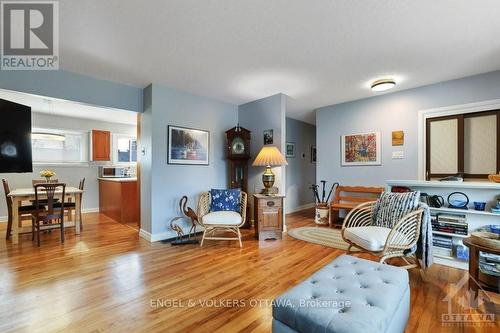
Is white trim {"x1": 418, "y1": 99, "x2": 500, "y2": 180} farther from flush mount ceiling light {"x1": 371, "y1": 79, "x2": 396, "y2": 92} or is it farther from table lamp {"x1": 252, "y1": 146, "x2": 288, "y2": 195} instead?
table lamp {"x1": 252, "y1": 146, "x2": 288, "y2": 195}

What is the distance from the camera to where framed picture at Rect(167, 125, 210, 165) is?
3.69 meters

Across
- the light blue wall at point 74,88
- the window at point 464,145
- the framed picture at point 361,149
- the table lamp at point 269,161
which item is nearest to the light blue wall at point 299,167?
the framed picture at point 361,149

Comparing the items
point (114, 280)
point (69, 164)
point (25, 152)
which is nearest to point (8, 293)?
point (114, 280)

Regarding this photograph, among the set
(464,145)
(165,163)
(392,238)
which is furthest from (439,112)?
(165,163)

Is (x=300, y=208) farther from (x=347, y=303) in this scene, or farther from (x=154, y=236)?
(x=347, y=303)

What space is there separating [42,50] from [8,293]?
2.47m

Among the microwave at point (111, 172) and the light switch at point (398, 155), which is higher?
the light switch at point (398, 155)

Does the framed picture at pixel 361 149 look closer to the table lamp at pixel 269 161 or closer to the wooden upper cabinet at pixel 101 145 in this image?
the table lamp at pixel 269 161

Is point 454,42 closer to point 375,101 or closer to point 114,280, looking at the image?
point 375,101

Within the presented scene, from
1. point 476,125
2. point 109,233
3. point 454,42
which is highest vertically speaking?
point 454,42

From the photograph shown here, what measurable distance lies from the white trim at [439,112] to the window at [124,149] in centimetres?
670

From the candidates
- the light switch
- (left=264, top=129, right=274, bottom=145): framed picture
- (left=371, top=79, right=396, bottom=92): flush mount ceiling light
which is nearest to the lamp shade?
(left=264, top=129, right=274, bottom=145): framed picture

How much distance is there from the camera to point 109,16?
194 cm

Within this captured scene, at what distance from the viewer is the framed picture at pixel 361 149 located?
413cm
